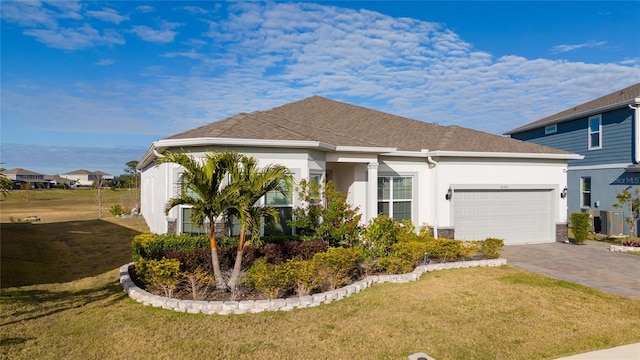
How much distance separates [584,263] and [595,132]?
33.3 ft

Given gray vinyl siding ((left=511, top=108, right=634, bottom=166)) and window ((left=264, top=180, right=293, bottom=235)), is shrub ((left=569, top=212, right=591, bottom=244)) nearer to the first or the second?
gray vinyl siding ((left=511, top=108, right=634, bottom=166))

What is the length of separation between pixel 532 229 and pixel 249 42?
46.7ft

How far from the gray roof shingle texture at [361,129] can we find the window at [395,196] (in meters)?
1.21

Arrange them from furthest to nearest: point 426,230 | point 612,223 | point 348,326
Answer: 1. point 612,223
2. point 426,230
3. point 348,326

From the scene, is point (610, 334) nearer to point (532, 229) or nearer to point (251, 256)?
point (251, 256)

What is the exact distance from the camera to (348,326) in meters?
5.68

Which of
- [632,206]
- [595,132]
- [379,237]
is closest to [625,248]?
[632,206]

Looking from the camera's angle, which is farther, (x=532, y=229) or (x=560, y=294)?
(x=532, y=229)

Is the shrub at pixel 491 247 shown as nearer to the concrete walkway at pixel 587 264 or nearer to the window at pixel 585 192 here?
the concrete walkway at pixel 587 264

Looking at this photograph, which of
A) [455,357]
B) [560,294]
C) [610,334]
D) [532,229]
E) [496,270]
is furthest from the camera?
[532,229]

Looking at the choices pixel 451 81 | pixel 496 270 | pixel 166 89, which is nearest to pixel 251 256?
pixel 496 270

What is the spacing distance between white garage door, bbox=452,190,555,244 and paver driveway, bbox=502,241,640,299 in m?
0.62

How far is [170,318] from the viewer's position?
19.6 ft

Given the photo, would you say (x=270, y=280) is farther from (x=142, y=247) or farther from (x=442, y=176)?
(x=442, y=176)
